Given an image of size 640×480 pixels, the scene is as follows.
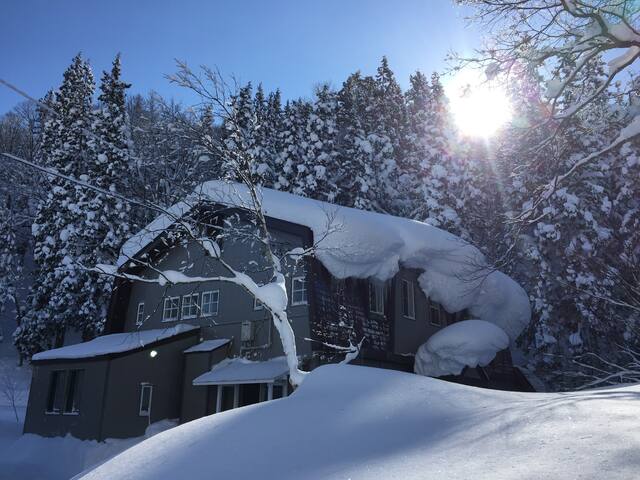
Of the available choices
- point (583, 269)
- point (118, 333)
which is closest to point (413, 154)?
point (583, 269)

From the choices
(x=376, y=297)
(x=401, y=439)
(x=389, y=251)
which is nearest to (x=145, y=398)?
(x=376, y=297)

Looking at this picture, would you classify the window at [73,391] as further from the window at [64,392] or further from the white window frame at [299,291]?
the white window frame at [299,291]

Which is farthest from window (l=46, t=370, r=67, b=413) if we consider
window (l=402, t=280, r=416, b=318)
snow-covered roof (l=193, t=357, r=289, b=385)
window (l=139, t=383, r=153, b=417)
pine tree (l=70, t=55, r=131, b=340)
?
window (l=402, t=280, r=416, b=318)

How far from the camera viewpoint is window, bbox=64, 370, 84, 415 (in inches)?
667

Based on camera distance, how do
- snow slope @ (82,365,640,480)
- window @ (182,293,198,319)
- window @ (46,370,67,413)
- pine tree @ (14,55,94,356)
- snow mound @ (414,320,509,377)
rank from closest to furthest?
snow slope @ (82,365,640,480)
snow mound @ (414,320,509,377)
window @ (46,370,67,413)
window @ (182,293,198,319)
pine tree @ (14,55,94,356)

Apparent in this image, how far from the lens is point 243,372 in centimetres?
1546

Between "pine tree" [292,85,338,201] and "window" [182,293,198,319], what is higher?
"pine tree" [292,85,338,201]

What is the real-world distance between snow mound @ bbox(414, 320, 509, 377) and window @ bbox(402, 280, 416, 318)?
1.15 metres

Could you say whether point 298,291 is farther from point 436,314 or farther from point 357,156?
point 357,156

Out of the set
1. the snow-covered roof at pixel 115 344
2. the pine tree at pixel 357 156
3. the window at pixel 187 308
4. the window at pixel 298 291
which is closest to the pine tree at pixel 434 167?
the pine tree at pixel 357 156

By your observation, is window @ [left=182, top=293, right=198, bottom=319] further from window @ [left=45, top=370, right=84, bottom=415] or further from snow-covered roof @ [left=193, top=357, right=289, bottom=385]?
window @ [left=45, top=370, right=84, bottom=415]

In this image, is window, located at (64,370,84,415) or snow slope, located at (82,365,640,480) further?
window, located at (64,370,84,415)

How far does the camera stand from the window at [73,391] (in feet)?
55.6

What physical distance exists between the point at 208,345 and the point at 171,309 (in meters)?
2.97
